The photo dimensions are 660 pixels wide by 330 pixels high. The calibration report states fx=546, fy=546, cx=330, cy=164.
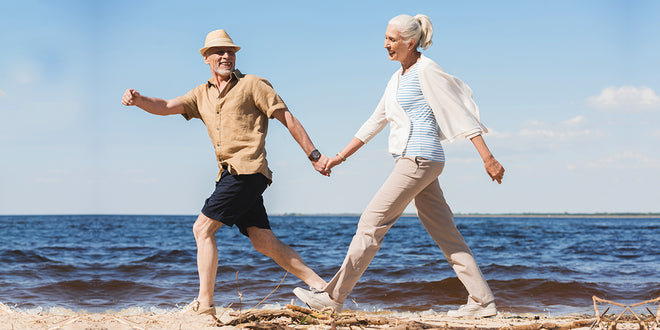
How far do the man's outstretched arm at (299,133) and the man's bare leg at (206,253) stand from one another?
31.1 inches

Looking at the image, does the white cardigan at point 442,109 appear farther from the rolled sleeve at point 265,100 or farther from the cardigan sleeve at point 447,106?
the rolled sleeve at point 265,100

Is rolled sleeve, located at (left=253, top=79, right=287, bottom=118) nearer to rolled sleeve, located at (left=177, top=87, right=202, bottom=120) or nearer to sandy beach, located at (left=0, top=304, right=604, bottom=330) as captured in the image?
rolled sleeve, located at (left=177, top=87, right=202, bottom=120)

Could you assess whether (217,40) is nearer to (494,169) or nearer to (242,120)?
(242,120)

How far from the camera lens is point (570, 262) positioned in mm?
11570

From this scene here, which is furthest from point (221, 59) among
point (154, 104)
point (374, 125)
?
point (374, 125)

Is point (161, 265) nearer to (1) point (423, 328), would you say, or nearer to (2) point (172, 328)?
(2) point (172, 328)

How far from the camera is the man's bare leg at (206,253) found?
145 inches

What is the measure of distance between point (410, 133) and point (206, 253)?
A: 160cm

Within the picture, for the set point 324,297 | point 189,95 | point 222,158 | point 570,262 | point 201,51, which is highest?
point 201,51

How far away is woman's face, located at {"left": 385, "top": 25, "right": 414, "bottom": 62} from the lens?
12.0 ft

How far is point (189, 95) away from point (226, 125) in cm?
47

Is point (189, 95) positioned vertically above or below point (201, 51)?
below

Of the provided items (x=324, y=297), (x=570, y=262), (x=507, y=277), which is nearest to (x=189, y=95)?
(x=324, y=297)

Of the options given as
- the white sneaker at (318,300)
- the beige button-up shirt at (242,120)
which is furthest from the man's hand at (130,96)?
the white sneaker at (318,300)
